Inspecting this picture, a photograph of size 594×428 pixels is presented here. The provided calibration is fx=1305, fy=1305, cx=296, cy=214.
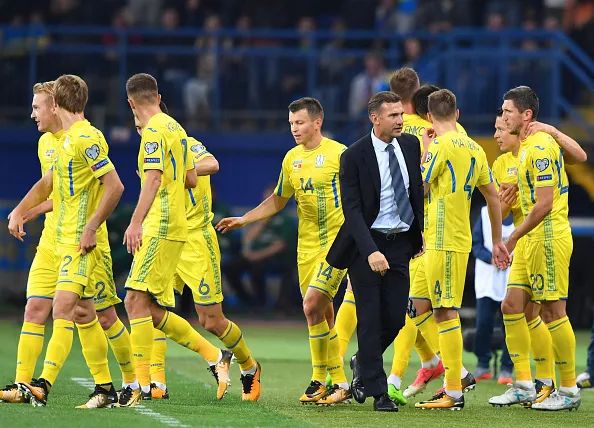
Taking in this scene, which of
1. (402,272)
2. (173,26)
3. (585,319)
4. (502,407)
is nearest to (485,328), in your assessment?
(502,407)

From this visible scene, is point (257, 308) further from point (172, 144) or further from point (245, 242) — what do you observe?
point (172, 144)

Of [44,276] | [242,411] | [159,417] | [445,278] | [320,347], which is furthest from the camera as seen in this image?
[320,347]

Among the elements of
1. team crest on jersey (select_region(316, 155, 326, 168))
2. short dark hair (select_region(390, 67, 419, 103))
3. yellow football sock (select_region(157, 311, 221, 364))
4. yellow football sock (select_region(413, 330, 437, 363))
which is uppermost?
short dark hair (select_region(390, 67, 419, 103))

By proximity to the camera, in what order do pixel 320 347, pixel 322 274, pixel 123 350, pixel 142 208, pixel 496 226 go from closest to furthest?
pixel 142 208 < pixel 123 350 < pixel 496 226 < pixel 322 274 < pixel 320 347

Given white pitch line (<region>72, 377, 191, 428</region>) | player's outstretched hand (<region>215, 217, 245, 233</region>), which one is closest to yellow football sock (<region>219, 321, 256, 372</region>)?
player's outstretched hand (<region>215, 217, 245, 233</region>)

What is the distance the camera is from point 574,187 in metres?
20.7

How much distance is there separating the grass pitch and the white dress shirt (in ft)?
4.44

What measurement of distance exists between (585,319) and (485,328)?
644 cm

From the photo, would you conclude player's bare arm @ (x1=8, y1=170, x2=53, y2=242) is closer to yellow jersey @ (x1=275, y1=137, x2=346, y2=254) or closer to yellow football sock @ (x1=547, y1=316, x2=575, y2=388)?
yellow jersey @ (x1=275, y1=137, x2=346, y2=254)

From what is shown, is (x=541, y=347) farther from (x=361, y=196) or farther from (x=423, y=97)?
(x=423, y=97)

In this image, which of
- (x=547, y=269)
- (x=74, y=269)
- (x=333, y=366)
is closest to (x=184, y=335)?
(x=333, y=366)

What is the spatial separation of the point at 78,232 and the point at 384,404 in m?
2.51

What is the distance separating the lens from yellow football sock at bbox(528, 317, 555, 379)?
10.2 metres

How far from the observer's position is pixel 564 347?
33.1ft
